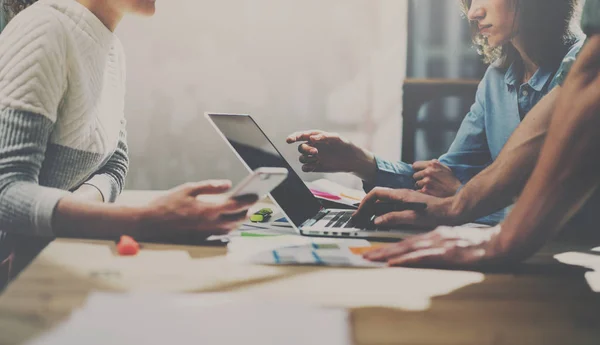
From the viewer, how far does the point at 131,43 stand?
1.30 m

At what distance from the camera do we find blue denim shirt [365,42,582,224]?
4.52 ft

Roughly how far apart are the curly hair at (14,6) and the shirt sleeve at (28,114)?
0.51 feet

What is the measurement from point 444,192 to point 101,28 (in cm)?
88

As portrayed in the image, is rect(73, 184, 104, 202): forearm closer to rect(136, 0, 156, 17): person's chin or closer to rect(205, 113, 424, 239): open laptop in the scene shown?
rect(205, 113, 424, 239): open laptop

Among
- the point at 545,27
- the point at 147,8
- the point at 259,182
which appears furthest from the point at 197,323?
the point at 545,27

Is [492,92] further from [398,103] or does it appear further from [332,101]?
[332,101]

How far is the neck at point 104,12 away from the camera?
1077 mm

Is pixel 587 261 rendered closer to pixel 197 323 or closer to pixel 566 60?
pixel 566 60

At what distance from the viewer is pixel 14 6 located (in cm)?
114

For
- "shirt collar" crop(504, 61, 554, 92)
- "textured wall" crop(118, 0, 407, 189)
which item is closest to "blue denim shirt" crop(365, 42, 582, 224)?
"shirt collar" crop(504, 61, 554, 92)

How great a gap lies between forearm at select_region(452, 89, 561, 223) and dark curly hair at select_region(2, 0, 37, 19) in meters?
0.98

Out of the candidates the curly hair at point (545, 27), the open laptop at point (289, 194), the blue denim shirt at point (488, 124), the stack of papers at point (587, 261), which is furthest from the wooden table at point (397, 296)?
the curly hair at point (545, 27)

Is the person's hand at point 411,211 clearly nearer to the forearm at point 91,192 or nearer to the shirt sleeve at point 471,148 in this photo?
the shirt sleeve at point 471,148

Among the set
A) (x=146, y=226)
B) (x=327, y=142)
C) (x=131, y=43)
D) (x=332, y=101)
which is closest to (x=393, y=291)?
(x=146, y=226)
